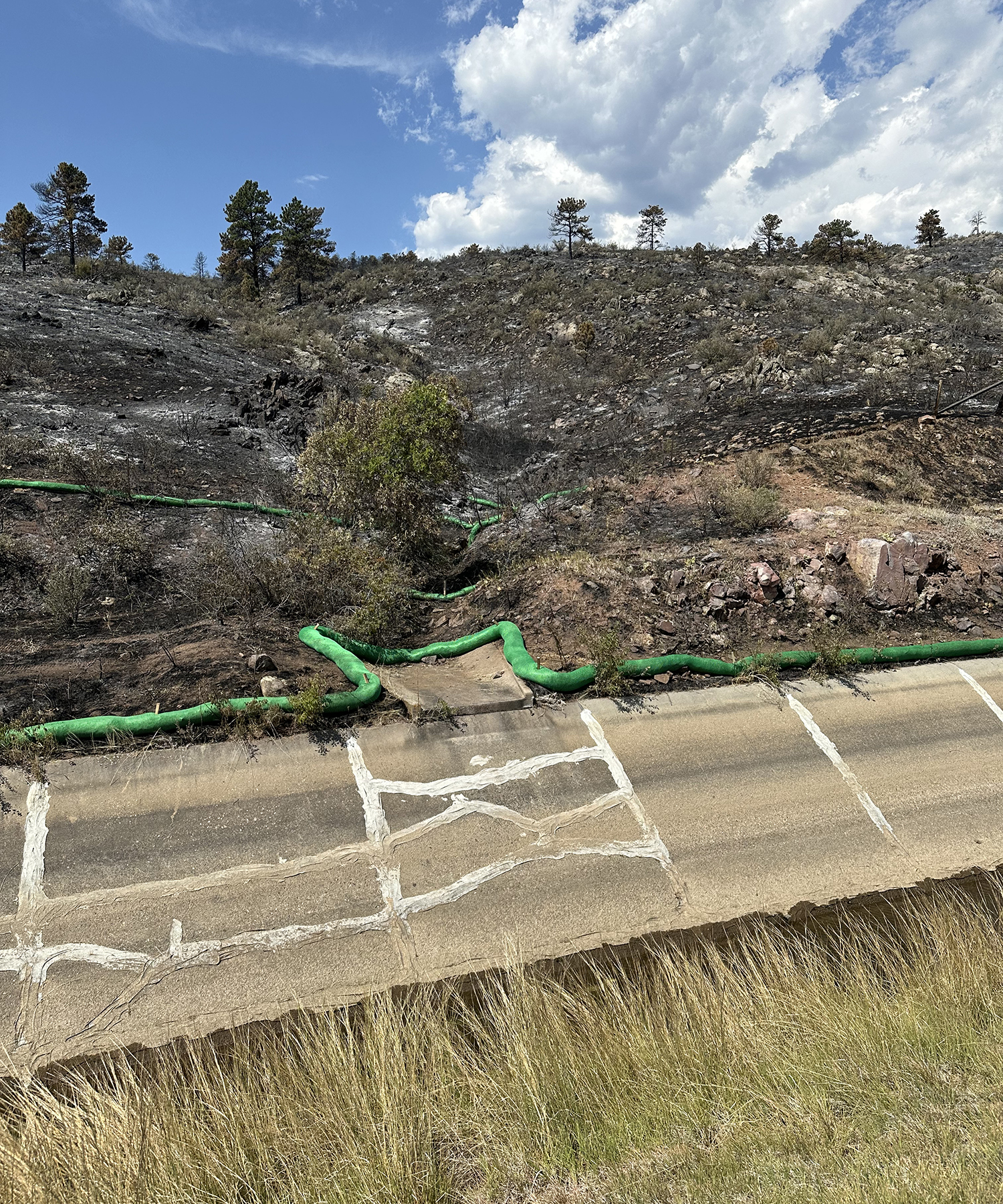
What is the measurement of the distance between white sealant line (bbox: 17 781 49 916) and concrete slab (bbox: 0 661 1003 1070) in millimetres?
21

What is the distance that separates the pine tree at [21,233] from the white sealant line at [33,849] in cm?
4137

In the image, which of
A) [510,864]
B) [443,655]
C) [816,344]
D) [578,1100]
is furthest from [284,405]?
[578,1100]

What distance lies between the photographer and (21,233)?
3700 centimetres

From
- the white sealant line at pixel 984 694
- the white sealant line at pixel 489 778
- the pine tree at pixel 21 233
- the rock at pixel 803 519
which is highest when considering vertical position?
the pine tree at pixel 21 233

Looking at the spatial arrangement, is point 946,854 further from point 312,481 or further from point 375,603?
point 312,481

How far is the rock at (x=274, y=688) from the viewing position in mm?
8039

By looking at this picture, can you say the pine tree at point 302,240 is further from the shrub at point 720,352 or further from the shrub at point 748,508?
the shrub at point 748,508

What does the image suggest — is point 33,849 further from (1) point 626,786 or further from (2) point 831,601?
(2) point 831,601

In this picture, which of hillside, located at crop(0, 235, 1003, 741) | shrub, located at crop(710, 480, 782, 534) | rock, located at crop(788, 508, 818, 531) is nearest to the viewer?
hillside, located at crop(0, 235, 1003, 741)

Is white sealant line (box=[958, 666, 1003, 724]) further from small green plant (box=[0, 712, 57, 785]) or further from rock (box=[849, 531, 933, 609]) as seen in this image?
small green plant (box=[0, 712, 57, 785])

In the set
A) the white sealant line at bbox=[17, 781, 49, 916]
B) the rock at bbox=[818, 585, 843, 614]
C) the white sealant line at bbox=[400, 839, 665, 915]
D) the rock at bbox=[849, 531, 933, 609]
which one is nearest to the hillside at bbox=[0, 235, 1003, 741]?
the rock at bbox=[818, 585, 843, 614]

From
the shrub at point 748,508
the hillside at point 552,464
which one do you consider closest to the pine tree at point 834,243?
the hillside at point 552,464

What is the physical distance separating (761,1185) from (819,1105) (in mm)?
888

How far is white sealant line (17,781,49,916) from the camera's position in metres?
6.04
